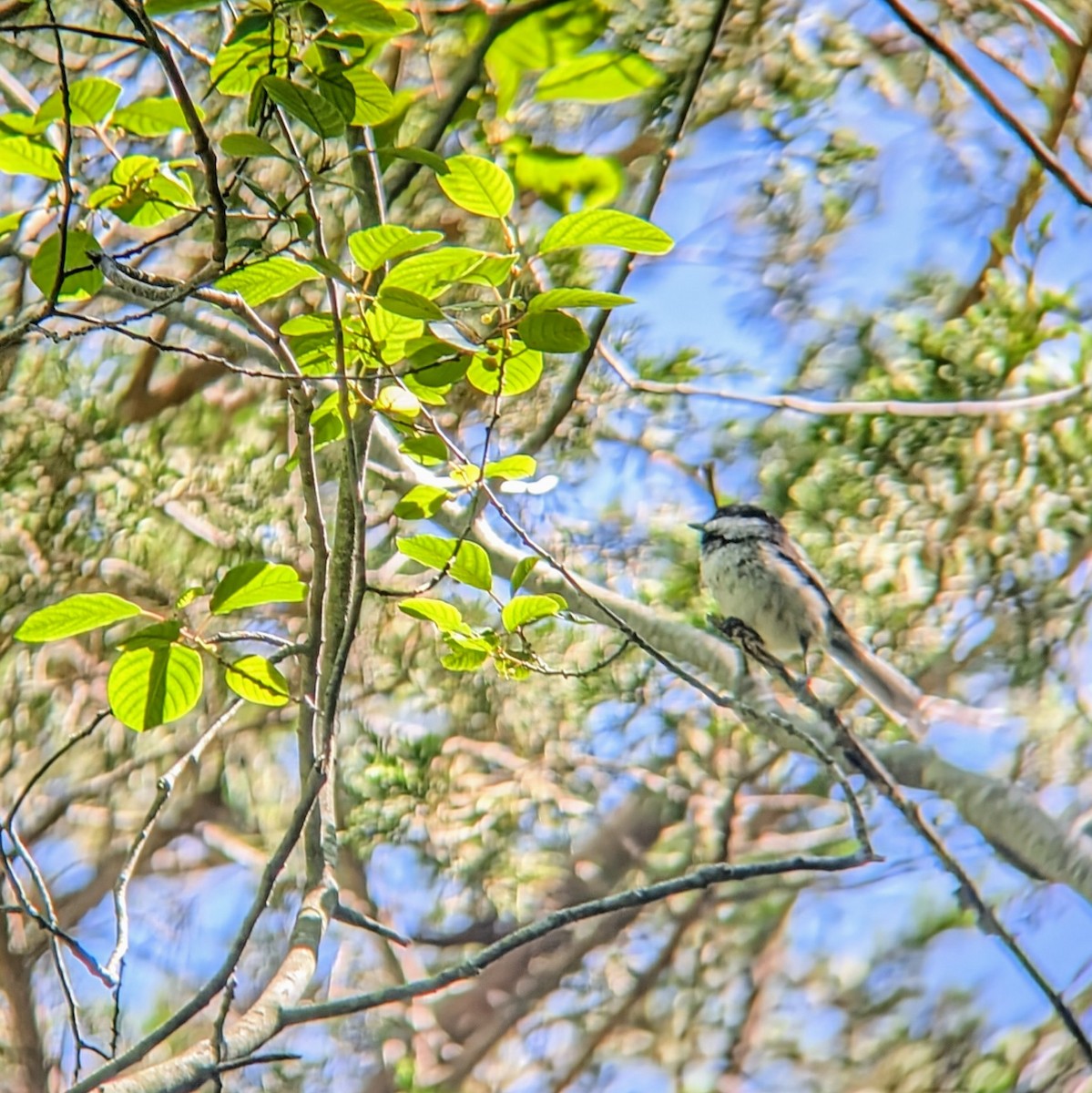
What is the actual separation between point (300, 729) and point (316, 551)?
347 mm

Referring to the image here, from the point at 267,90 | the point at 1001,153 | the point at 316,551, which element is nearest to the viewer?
the point at 267,90

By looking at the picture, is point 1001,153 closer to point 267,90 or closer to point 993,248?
point 993,248

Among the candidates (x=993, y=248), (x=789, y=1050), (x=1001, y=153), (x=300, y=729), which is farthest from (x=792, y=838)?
(x=300, y=729)

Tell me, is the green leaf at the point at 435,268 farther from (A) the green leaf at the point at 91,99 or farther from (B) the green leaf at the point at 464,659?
(B) the green leaf at the point at 464,659

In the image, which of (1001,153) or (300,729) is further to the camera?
(1001,153)

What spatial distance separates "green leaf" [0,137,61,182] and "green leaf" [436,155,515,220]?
0.45 m

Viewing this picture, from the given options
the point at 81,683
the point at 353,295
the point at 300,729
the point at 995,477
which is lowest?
the point at 300,729

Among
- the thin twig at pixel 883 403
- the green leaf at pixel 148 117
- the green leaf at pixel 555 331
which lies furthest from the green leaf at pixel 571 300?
the thin twig at pixel 883 403

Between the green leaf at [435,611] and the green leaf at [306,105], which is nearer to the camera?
the green leaf at [306,105]

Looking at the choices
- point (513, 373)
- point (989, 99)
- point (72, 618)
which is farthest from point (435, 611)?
point (989, 99)

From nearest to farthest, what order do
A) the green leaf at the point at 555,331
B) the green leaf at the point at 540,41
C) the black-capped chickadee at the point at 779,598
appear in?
the green leaf at the point at 555,331, the green leaf at the point at 540,41, the black-capped chickadee at the point at 779,598

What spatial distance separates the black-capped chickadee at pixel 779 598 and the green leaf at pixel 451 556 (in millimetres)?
1523

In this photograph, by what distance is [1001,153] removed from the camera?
371 cm

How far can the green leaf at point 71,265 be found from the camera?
1348 mm
